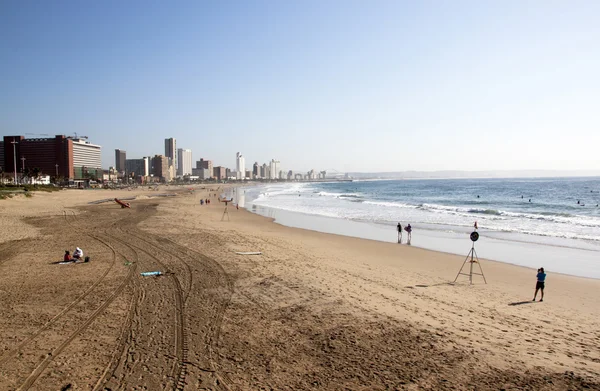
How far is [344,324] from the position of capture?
8.38 metres

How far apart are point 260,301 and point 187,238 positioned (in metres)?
11.4

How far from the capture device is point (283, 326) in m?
8.28

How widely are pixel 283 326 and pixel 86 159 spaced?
652 ft

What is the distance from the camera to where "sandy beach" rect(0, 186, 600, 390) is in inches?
242

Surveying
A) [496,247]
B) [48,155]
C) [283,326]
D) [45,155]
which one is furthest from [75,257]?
[45,155]

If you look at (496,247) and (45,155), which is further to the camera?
(45,155)

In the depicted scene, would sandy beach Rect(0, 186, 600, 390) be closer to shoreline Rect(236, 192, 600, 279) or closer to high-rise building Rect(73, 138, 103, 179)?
shoreline Rect(236, 192, 600, 279)

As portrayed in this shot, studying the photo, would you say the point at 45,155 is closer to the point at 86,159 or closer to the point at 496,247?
the point at 86,159

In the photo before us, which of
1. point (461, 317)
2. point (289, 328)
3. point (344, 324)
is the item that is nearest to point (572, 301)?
point (461, 317)

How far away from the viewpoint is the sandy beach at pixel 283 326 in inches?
242

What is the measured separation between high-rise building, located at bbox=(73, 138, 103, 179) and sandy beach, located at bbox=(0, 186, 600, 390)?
170245mm

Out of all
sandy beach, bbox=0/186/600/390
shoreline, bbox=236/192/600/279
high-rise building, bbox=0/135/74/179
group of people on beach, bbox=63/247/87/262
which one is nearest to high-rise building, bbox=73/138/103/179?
high-rise building, bbox=0/135/74/179

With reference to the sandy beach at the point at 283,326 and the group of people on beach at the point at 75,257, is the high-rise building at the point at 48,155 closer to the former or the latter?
the group of people on beach at the point at 75,257

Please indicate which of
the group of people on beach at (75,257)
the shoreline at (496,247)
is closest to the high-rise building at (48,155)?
the shoreline at (496,247)
